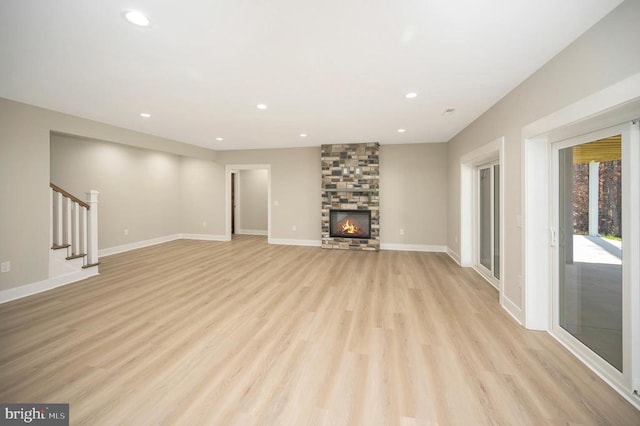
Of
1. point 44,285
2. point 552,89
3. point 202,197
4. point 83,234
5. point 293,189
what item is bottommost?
point 44,285

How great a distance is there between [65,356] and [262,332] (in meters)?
1.59

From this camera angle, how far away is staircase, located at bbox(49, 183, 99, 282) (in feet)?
12.3

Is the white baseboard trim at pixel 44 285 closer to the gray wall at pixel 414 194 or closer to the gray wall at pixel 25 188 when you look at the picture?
the gray wall at pixel 25 188

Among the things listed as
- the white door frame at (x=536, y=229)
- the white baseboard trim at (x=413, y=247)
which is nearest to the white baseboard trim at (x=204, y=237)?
the white baseboard trim at (x=413, y=247)

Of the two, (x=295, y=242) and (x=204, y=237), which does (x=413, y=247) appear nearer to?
(x=295, y=242)

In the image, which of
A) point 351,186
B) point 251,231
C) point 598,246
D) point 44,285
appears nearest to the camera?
point 598,246

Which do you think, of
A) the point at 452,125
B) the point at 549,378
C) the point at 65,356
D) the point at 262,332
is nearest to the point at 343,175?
the point at 452,125

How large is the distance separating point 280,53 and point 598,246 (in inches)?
120

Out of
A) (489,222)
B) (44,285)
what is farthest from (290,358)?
(44,285)

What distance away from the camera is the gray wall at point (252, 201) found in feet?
28.5

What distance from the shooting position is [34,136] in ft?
11.3

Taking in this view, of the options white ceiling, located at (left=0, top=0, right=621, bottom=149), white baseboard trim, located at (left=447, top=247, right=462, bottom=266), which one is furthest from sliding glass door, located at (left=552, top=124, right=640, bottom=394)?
white baseboard trim, located at (left=447, top=247, right=462, bottom=266)

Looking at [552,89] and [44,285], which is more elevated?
[552,89]

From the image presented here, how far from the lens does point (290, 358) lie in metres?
2.03
